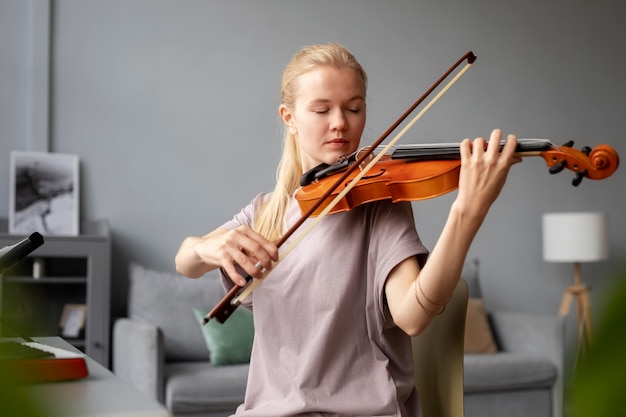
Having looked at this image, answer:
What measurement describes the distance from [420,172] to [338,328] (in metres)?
0.28

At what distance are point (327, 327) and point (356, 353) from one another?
6cm

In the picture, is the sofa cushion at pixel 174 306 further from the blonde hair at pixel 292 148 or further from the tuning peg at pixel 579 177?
the tuning peg at pixel 579 177

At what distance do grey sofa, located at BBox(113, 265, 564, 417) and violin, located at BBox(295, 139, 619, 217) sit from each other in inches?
78.2

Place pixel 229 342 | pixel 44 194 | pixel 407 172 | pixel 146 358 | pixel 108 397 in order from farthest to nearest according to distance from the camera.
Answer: pixel 44 194
pixel 229 342
pixel 146 358
pixel 407 172
pixel 108 397

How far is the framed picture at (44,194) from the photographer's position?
146 inches

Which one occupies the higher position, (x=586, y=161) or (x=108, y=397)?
(x=586, y=161)

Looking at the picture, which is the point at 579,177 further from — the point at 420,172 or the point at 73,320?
the point at 73,320

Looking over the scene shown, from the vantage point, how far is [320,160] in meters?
1.40

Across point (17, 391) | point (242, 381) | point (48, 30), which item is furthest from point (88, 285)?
point (17, 391)

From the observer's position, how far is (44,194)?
3.77m

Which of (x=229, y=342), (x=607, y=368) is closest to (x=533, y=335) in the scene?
(x=229, y=342)

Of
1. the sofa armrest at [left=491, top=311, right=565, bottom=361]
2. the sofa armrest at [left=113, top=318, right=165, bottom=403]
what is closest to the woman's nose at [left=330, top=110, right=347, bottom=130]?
the sofa armrest at [left=113, top=318, right=165, bottom=403]

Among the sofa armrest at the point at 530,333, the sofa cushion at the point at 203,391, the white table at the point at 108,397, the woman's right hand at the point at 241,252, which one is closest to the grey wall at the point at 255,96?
the sofa armrest at the point at 530,333

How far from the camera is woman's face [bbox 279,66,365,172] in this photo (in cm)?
136
